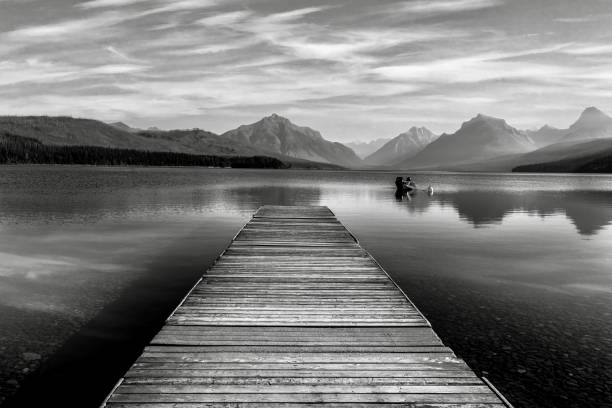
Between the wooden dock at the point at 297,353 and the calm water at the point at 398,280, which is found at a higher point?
the wooden dock at the point at 297,353

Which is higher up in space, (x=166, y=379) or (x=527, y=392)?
(x=166, y=379)

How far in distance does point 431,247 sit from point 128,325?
Result: 60.1ft

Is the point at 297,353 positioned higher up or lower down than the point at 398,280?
higher up

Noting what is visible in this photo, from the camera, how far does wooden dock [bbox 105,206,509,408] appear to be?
272 inches

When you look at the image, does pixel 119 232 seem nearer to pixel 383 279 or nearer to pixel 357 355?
pixel 383 279

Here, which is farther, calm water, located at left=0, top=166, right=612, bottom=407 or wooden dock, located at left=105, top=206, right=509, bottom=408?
calm water, located at left=0, top=166, right=612, bottom=407

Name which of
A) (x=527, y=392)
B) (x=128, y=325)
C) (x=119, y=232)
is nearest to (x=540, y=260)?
(x=527, y=392)

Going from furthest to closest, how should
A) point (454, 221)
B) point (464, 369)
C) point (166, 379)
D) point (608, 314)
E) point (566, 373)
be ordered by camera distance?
point (454, 221) < point (608, 314) < point (566, 373) < point (464, 369) < point (166, 379)

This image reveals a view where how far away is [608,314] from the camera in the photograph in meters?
14.4

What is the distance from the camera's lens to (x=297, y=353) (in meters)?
8.46

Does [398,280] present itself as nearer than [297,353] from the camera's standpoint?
No

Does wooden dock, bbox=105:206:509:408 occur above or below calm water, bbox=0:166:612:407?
above

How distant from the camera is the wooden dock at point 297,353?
690 cm

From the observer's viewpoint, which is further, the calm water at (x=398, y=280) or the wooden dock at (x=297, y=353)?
the calm water at (x=398, y=280)
